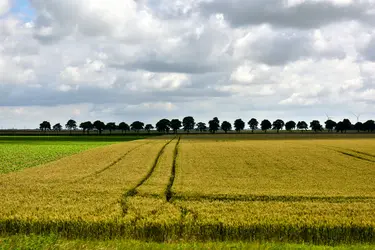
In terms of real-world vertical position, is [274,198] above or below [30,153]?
below

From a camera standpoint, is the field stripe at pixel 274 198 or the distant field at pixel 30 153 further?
the distant field at pixel 30 153

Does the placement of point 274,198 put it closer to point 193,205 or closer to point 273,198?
point 273,198

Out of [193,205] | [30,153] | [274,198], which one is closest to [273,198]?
[274,198]

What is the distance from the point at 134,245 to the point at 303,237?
6339mm

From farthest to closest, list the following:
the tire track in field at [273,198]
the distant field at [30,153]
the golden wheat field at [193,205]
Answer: the distant field at [30,153] < the tire track in field at [273,198] < the golden wheat field at [193,205]

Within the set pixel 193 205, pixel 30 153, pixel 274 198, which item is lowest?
pixel 274 198

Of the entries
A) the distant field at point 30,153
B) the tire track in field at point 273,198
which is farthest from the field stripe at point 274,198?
the distant field at point 30,153

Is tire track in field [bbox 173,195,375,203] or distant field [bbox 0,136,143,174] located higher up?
distant field [bbox 0,136,143,174]

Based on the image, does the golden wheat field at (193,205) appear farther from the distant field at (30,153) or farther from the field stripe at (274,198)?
the distant field at (30,153)

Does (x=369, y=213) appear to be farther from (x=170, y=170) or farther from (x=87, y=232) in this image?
(x=170, y=170)

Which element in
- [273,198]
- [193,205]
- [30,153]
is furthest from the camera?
[30,153]

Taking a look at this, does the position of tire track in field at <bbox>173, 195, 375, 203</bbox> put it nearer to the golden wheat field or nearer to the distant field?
the golden wheat field

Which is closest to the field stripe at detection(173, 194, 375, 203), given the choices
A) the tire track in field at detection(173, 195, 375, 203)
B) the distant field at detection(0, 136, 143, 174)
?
the tire track in field at detection(173, 195, 375, 203)

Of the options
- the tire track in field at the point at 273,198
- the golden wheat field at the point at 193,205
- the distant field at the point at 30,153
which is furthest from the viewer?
the distant field at the point at 30,153
